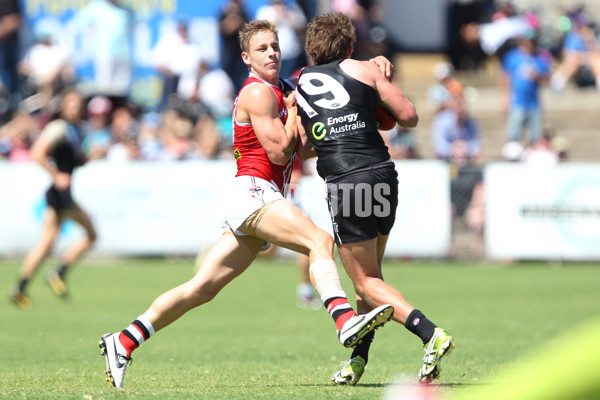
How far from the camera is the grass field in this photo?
19.3ft

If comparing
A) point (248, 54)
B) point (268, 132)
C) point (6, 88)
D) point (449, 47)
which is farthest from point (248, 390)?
point (449, 47)

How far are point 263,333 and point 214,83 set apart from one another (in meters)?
12.8

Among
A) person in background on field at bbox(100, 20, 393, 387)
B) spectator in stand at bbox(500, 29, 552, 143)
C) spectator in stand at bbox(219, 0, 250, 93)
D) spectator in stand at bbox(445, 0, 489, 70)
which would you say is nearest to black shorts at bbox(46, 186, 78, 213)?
person in background on field at bbox(100, 20, 393, 387)

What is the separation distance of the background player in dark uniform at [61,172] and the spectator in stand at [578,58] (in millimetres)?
14417

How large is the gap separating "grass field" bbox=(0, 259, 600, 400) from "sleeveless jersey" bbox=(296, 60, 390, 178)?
136cm

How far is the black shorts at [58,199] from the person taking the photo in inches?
492

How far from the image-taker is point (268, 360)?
739 centimetres

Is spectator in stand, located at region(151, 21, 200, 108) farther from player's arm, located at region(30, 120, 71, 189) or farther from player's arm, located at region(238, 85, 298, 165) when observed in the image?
player's arm, located at region(238, 85, 298, 165)

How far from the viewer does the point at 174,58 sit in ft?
71.3

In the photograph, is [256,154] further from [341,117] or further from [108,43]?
[108,43]

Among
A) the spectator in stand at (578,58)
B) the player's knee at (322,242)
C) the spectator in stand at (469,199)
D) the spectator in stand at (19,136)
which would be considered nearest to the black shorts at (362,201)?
the player's knee at (322,242)

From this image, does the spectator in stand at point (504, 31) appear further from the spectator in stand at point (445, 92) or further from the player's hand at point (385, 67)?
the player's hand at point (385, 67)

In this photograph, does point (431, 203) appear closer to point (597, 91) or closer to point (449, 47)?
point (597, 91)

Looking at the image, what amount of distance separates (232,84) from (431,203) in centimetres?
681
